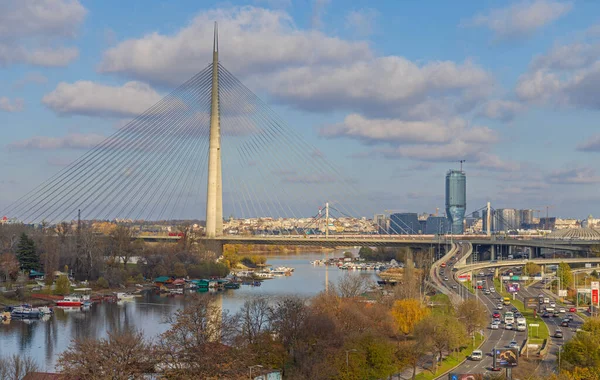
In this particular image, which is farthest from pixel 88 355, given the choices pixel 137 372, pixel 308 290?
pixel 308 290

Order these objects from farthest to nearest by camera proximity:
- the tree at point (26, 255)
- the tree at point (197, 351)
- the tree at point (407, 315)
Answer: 1. the tree at point (26, 255)
2. the tree at point (407, 315)
3. the tree at point (197, 351)

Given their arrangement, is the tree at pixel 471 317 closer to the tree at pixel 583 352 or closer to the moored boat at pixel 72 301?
the tree at pixel 583 352

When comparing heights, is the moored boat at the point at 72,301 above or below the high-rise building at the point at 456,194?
below

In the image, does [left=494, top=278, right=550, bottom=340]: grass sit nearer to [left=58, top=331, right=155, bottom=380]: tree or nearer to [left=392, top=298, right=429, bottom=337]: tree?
[left=392, top=298, right=429, bottom=337]: tree

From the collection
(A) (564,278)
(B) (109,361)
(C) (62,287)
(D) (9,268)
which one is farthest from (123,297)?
(B) (109,361)

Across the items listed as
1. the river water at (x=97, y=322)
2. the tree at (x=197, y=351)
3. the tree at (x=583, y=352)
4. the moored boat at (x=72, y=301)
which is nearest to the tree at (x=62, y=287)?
the moored boat at (x=72, y=301)

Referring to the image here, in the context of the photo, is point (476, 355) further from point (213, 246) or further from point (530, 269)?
point (213, 246)

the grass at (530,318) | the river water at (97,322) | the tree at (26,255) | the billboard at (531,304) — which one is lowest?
the river water at (97,322)
